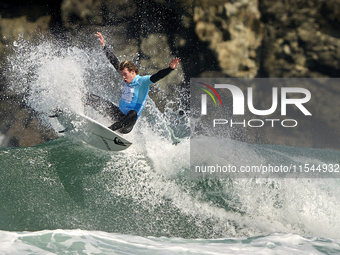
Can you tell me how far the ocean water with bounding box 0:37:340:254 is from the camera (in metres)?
3.02

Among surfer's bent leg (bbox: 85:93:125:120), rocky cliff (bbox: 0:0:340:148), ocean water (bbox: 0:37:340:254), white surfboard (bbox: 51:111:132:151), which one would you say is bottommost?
ocean water (bbox: 0:37:340:254)

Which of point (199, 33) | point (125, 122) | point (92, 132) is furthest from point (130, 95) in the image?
point (199, 33)

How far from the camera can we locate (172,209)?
3.71 metres

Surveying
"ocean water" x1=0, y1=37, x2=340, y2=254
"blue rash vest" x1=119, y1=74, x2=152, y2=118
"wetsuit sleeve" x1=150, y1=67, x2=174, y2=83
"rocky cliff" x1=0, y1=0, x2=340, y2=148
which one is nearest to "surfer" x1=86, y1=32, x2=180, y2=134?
"blue rash vest" x1=119, y1=74, x2=152, y2=118

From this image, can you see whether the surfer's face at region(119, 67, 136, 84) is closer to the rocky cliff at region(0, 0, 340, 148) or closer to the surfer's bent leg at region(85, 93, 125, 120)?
the surfer's bent leg at region(85, 93, 125, 120)

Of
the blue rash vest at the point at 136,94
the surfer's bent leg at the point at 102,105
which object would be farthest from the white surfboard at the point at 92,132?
the blue rash vest at the point at 136,94

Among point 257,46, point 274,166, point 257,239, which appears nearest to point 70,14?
point 257,46

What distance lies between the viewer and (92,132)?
4.27 m

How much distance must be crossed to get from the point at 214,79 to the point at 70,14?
3729 millimetres

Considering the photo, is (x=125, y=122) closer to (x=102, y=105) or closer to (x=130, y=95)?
(x=130, y=95)

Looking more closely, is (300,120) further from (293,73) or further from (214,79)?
(214,79)

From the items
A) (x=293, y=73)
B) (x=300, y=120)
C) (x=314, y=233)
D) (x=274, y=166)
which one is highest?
(x=293, y=73)

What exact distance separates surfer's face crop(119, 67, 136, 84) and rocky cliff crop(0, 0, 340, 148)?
3.56 metres

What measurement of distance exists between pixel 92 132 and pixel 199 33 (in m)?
4.29
